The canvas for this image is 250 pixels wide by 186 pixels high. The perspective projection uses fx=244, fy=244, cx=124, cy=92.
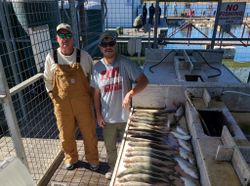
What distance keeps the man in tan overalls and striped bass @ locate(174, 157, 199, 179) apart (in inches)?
62.5

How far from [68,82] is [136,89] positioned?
0.93 meters

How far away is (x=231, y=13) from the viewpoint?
18.5 ft

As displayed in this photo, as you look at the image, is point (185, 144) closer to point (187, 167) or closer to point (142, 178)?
point (187, 167)

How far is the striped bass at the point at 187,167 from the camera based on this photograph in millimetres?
1983

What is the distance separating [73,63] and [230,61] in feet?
33.2

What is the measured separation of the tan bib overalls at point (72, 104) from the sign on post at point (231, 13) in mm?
4021

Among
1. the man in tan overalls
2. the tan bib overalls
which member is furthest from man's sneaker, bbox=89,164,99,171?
the man in tan overalls

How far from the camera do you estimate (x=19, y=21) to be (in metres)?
5.68

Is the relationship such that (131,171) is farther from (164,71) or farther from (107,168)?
(164,71)

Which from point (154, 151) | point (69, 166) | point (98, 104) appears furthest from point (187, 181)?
point (69, 166)

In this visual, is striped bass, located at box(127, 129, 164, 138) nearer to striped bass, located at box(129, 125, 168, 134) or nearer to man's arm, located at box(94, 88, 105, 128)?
striped bass, located at box(129, 125, 168, 134)

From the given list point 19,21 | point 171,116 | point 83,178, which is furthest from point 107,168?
point 19,21

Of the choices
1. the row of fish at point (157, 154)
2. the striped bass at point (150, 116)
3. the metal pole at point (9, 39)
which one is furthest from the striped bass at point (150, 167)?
Answer: the metal pole at point (9, 39)

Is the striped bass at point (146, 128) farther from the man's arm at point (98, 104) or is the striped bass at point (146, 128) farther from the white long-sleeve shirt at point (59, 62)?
the white long-sleeve shirt at point (59, 62)
